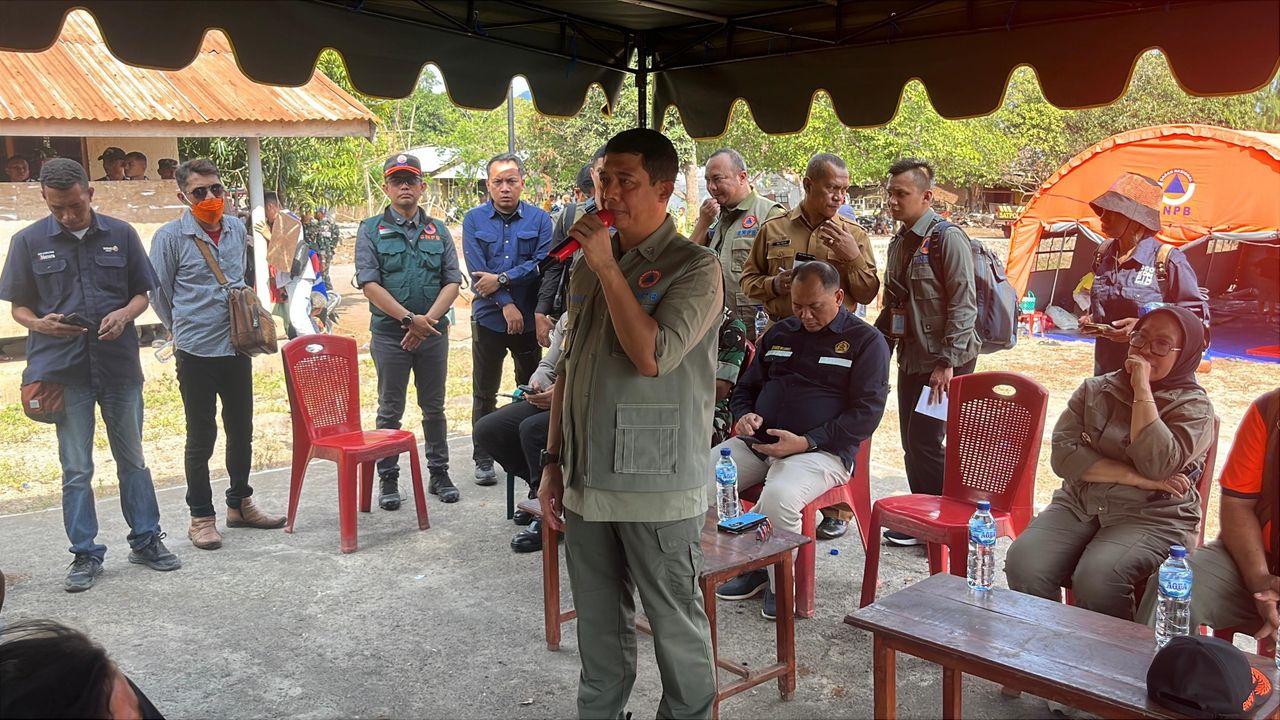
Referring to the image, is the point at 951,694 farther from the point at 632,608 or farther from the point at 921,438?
the point at 921,438

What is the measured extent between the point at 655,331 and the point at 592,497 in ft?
1.58

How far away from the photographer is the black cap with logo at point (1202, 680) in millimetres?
2002

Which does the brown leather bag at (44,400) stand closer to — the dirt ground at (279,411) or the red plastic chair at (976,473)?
the dirt ground at (279,411)

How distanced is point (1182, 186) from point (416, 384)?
35.9 ft

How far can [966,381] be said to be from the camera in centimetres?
408

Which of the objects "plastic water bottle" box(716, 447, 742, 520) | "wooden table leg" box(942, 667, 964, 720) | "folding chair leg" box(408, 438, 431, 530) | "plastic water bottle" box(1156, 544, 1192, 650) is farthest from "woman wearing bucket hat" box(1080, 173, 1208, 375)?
"folding chair leg" box(408, 438, 431, 530)

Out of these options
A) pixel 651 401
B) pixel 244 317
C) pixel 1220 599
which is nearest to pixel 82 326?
pixel 244 317

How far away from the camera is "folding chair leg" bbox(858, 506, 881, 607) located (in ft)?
12.6

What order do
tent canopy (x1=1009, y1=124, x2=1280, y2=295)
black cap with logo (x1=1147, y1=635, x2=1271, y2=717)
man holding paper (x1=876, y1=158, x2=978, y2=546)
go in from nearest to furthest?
black cap with logo (x1=1147, y1=635, x2=1271, y2=717) → man holding paper (x1=876, y1=158, x2=978, y2=546) → tent canopy (x1=1009, y1=124, x2=1280, y2=295)

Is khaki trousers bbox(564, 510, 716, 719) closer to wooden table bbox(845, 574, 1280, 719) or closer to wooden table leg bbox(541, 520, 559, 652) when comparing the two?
wooden table bbox(845, 574, 1280, 719)

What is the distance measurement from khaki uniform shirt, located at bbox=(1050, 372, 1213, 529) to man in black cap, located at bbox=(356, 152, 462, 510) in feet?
10.9

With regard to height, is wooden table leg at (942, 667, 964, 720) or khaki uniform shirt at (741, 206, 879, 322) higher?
khaki uniform shirt at (741, 206, 879, 322)

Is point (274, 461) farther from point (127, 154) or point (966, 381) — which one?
point (127, 154)

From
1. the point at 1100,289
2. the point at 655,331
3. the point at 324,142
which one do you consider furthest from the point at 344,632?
the point at 324,142
